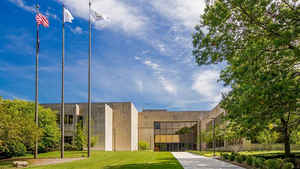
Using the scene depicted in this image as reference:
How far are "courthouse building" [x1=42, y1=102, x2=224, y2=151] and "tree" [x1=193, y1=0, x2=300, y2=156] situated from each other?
4337 cm

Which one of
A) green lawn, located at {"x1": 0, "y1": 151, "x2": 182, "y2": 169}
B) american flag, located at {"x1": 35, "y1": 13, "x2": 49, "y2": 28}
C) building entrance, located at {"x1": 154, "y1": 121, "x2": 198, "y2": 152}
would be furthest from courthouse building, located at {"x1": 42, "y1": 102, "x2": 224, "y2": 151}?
american flag, located at {"x1": 35, "y1": 13, "x2": 49, "y2": 28}

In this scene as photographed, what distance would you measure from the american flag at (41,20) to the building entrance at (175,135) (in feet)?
189

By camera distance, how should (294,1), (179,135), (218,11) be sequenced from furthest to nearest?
(179,135), (218,11), (294,1)

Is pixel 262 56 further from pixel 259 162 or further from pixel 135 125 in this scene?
pixel 135 125

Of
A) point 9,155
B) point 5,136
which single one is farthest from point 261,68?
point 9,155

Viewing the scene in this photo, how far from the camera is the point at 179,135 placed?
83500mm

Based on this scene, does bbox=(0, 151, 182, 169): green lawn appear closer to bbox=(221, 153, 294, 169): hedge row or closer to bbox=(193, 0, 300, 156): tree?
bbox=(221, 153, 294, 169): hedge row

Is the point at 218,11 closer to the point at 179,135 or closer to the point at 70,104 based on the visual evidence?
the point at 70,104

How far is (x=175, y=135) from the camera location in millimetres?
83750

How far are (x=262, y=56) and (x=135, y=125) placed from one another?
65565 mm

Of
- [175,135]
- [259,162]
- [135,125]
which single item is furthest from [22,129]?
[175,135]

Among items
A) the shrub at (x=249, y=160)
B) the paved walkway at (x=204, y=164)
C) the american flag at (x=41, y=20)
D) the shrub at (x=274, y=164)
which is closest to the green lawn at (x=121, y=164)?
the paved walkway at (x=204, y=164)

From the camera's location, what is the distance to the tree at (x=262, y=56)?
13.5m

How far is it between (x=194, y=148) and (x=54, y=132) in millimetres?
47156
